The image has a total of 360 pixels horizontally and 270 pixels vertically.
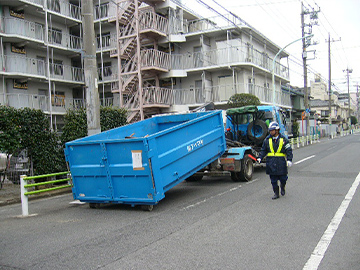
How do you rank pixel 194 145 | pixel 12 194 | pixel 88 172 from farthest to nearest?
pixel 12 194 < pixel 194 145 < pixel 88 172

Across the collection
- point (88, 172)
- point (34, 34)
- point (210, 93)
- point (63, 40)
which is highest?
point (63, 40)

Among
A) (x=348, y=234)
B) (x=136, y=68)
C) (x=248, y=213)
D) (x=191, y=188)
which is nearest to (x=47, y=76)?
(x=136, y=68)

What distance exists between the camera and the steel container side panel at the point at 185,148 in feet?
25.4

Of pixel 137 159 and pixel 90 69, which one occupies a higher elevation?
pixel 90 69

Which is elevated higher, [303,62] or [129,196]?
[303,62]

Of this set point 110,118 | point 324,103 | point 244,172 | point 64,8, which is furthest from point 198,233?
point 324,103

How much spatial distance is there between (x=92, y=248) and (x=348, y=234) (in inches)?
163

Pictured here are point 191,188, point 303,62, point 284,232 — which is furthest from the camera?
point 303,62

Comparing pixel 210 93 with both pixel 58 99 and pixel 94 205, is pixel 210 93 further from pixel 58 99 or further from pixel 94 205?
pixel 94 205

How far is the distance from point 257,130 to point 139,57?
59.3ft

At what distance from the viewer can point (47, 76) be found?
27812mm

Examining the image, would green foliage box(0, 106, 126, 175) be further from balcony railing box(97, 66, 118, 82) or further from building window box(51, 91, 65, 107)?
balcony railing box(97, 66, 118, 82)

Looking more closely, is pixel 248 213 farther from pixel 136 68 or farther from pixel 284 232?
pixel 136 68

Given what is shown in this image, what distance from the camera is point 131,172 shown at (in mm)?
7730
